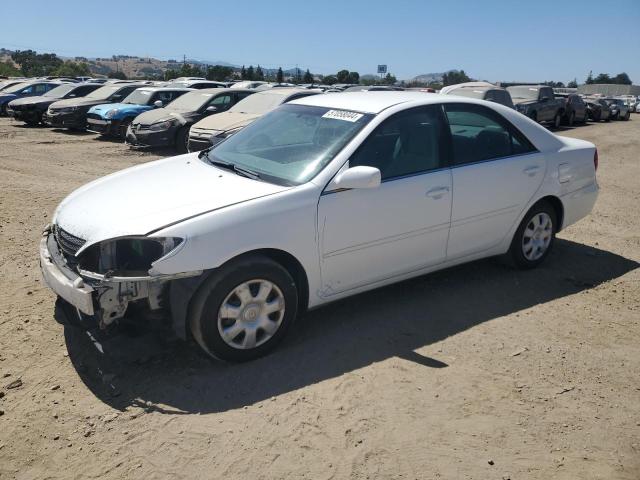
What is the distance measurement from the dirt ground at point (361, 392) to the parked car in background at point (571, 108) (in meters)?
21.1

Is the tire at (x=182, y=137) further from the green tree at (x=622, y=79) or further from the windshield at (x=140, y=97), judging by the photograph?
the green tree at (x=622, y=79)

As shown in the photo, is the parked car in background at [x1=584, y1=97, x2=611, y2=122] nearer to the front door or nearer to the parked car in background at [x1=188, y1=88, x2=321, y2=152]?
the parked car in background at [x1=188, y1=88, x2=321, y2=152]

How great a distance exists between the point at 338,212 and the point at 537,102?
768 inches

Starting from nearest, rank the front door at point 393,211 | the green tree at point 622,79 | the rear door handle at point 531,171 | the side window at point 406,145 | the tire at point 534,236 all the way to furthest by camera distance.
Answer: the front door at point 393,211, the side window at point 406,145, the rear door handle at point 531,171, the tire at point 534,236, the green tree at point 622,79

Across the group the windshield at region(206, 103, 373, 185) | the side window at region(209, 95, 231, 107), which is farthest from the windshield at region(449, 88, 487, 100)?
the windshield at region(206, 103, 373, 185)

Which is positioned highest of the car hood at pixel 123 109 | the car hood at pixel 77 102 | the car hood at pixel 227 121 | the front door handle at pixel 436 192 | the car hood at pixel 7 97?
the car hood at pixel 7 97

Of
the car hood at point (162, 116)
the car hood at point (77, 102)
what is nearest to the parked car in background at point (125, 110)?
the car hood at point (77, 102)

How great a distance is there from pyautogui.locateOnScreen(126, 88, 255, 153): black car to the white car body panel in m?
8.76

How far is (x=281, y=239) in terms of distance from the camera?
3699 mm

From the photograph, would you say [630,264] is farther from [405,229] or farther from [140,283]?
[140,283]

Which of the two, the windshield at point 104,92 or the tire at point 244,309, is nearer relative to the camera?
the tire at point 244,309

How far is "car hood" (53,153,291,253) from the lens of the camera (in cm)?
347

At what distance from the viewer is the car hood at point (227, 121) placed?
11.3 m

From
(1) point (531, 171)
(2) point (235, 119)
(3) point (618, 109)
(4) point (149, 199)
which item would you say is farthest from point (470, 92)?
(3) point (618, 109)
